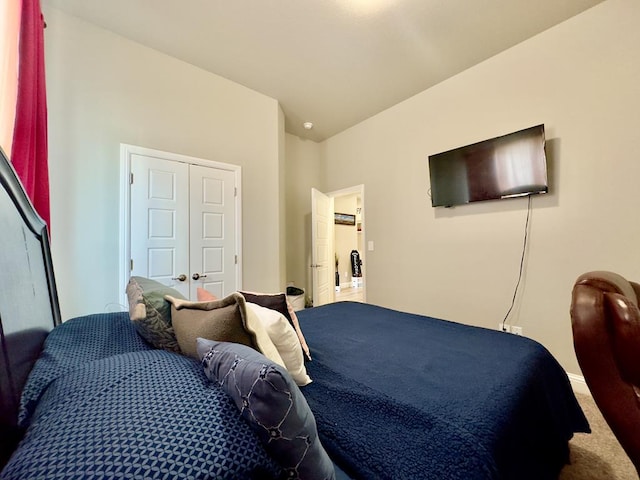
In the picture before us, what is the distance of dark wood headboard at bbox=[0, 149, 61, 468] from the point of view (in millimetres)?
563

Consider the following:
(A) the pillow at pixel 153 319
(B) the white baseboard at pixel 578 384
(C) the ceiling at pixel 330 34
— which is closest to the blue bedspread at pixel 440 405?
(A) the pillow at pixel 153 319

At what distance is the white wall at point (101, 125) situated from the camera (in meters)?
2.13

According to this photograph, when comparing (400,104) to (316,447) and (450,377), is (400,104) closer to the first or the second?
(450,377)

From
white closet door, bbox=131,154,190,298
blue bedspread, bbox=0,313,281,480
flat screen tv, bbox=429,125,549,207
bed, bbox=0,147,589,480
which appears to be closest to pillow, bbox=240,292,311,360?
bed, bbox=0,147,589,480

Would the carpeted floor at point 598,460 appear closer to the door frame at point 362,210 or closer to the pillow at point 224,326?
the pillow at point 224,326

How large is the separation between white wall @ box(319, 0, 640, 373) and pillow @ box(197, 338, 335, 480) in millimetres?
2683

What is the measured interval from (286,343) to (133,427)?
605mm

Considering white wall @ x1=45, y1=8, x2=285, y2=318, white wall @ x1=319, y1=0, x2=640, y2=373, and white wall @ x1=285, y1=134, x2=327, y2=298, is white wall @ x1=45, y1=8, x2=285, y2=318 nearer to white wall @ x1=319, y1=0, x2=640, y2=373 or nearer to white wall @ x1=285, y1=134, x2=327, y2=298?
white wall @ x1=285, y1=134, x2=327, y2=298

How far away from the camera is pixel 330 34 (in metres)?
2.35

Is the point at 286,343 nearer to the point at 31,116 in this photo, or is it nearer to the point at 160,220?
the point at 31,116

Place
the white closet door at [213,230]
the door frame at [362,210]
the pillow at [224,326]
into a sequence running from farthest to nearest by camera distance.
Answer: the door frame at [362,210], the white closet door at [213,230], the pillow at [224,326]

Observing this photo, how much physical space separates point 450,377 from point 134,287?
137cm

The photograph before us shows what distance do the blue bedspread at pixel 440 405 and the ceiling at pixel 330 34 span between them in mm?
2477

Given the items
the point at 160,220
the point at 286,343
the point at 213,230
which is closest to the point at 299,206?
the point at 213,230
